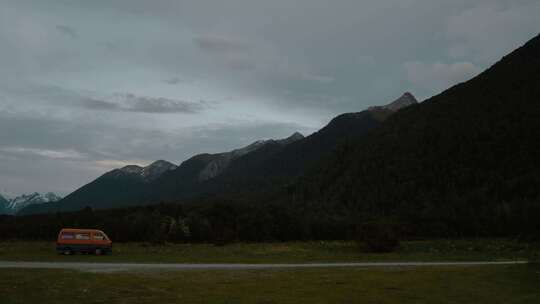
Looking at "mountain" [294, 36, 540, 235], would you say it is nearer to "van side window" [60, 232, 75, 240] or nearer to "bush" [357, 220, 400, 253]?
"bush" [357, 220, 400, 253]

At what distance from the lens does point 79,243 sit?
144ft

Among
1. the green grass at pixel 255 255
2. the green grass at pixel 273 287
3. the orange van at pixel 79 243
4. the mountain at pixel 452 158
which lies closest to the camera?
the green grass at pixel 273 287

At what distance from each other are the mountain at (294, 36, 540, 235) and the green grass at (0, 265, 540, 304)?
339ft

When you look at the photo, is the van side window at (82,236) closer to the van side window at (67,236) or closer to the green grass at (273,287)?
the van side window at (67,236)

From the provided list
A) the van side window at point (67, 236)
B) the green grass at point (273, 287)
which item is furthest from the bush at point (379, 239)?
the van side window at point (67, 236)

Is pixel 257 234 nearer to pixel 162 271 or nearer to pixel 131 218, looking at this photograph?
pixel 131 218

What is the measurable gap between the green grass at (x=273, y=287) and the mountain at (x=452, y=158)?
103 metres

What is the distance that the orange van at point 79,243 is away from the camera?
43656 mm

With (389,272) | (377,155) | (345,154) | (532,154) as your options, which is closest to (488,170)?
(532,154)

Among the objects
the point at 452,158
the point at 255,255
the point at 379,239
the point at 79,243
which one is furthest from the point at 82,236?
the point at 452,158

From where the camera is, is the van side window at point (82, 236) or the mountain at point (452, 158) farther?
the mountain at point (452, 158)

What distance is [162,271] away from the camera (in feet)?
86.1

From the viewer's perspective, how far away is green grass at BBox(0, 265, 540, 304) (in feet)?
57.6

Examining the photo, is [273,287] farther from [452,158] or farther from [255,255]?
[452,158]
